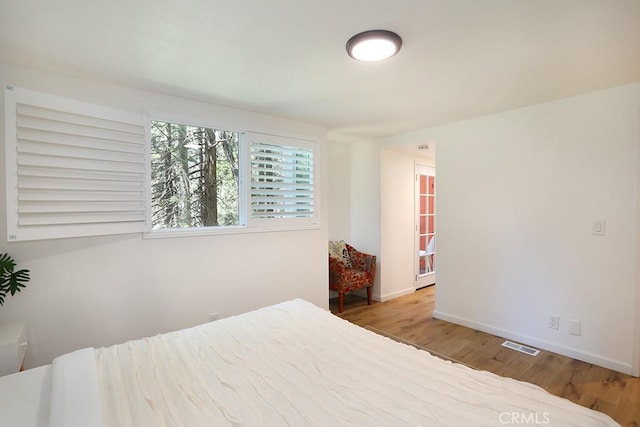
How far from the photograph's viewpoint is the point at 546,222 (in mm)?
2857

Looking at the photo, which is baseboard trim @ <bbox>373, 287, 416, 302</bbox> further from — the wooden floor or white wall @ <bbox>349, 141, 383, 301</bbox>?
the wooden floor

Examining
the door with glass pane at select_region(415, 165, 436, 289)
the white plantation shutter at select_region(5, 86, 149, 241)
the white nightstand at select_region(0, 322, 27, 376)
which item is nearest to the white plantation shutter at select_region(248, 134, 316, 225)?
the white plantation shutter at select_region(5, 86, 149, 241)

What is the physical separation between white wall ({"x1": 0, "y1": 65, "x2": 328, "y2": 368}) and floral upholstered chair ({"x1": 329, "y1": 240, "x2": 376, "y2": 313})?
682 millimetres

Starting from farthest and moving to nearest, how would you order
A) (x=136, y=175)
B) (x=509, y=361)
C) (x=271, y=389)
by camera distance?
(x=509, y=361), (x=136, y=175), (x=271, y=389)

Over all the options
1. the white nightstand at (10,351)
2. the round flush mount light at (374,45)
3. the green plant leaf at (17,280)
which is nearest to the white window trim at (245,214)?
the green plant leaf at (17,280)

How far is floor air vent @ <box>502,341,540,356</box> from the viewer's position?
9.31ft

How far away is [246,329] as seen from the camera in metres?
1.88

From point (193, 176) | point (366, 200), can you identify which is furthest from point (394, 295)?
point (193, 176)

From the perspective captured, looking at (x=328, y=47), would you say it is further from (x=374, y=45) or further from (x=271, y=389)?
(x=271, y=389)

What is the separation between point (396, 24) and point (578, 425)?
6.04ft

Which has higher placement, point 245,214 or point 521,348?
point 245,214

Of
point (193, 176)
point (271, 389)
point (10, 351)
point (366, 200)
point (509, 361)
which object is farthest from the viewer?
point (366, 200)

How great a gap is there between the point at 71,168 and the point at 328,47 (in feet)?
6.15

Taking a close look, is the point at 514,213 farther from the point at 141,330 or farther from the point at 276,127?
the point at 141,330
